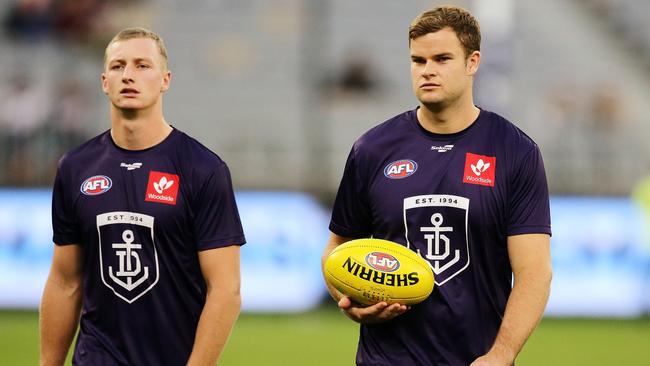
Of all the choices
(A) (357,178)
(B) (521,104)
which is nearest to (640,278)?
(B) (521,104)

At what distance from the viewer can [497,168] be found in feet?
16.3

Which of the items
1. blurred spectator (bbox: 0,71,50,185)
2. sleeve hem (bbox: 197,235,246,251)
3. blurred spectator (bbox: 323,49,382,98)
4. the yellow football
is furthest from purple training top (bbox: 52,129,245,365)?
blurred spectator (bbox: 323,49,382,98)

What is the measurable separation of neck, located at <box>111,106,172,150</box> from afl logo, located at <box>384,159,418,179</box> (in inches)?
37.1

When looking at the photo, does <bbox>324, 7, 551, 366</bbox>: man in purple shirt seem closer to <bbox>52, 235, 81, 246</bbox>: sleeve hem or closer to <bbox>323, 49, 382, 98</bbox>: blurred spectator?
<bbox>52, 235, 81, 246</bbox>: sleeve hem

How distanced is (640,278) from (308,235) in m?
4.01

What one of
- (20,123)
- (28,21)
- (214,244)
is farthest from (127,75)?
(28,21)

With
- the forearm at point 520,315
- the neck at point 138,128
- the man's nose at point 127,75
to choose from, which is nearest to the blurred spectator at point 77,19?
the neck at point 138,128

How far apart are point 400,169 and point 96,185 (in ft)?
4.16

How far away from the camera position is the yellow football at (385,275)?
484 centimetres

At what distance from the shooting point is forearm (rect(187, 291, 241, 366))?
492 cm

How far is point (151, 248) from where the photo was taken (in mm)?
5012

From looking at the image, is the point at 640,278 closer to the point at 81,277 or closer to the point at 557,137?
the point at 557,137

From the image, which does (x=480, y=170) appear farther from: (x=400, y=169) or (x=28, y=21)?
(x=28, y=21)

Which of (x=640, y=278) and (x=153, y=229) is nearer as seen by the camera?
(x=153, y=229)
